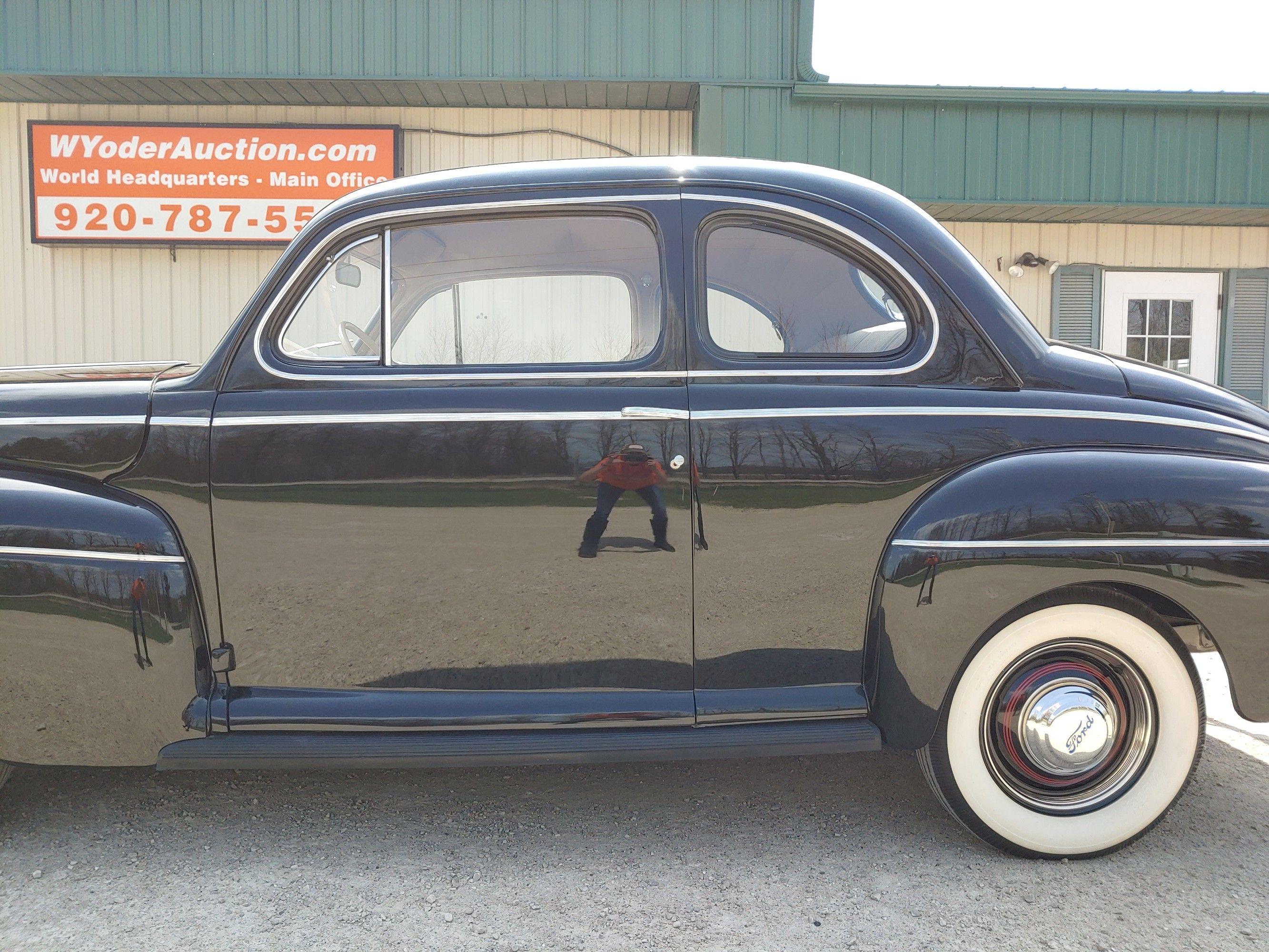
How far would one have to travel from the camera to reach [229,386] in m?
2.26

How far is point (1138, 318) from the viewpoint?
28.4 feet

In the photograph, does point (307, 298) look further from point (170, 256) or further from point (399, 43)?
point (170, 256)

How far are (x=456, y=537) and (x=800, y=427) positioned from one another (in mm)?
957

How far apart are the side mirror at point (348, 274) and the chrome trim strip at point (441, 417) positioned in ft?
1.41

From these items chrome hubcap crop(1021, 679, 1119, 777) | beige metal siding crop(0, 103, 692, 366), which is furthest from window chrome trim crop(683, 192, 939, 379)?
beige metal siding crop(0, 103, 692, 366)

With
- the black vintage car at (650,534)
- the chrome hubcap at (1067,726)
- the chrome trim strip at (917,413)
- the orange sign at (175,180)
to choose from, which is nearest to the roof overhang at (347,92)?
the orange sign at (175,180)

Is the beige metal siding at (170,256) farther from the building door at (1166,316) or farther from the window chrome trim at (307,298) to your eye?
the window chrome trim at (307,298)

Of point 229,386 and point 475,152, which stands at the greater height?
point 475,152

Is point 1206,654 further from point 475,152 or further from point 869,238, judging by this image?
point 475,152

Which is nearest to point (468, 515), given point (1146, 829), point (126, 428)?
point (126, 428)

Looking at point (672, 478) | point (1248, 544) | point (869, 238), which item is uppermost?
point (869, 238)

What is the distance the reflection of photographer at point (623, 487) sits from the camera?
7.23ft

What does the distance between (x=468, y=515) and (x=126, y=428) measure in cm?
93

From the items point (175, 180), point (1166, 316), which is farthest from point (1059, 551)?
point (175, 180)
